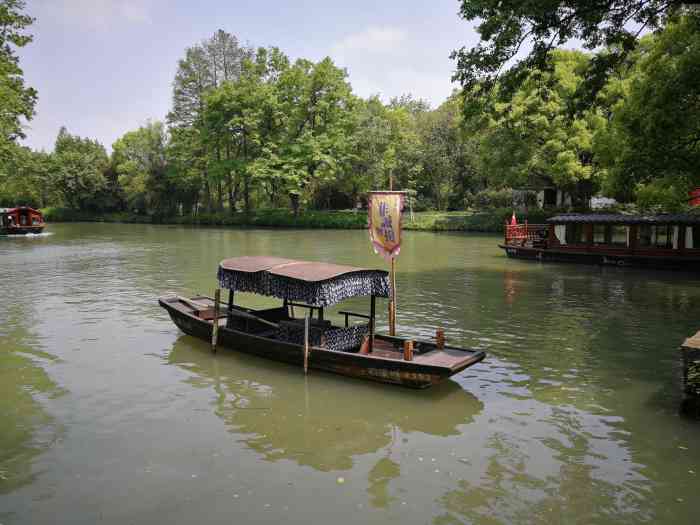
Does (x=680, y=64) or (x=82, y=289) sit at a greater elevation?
(x=680, y=64)

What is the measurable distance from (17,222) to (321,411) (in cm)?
5773

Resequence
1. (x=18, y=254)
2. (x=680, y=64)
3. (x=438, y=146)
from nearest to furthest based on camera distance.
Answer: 1. (x=680, y=64)
2. (x=18, y=254)
3. (x=438, y=146)

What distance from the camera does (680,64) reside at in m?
19.3

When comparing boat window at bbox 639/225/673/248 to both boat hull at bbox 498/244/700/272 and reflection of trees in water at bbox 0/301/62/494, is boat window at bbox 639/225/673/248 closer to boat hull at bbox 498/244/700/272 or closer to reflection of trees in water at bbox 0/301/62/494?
boat hull at bbox 498/244/700/272

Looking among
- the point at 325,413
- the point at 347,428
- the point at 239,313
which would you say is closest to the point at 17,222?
the point at 239,313

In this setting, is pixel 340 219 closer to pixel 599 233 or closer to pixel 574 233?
pixel 574 233

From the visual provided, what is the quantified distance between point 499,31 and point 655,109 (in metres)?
6.97

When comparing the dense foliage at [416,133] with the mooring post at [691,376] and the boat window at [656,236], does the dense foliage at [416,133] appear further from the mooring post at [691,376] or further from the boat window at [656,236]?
the mooring post at [691,376]

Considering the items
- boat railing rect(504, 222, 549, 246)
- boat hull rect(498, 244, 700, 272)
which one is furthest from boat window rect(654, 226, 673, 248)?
boat railing rect(504, 222, 549, 246)

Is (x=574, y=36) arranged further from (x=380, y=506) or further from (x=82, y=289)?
(x=82, y=289)

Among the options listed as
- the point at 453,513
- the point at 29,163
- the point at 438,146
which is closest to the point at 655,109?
the point at 453,513

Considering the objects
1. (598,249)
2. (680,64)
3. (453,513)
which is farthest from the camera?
(598,249)

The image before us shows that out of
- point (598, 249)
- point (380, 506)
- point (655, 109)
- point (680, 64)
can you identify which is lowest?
point (380, 506)

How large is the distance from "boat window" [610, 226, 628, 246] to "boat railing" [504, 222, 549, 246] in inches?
173
